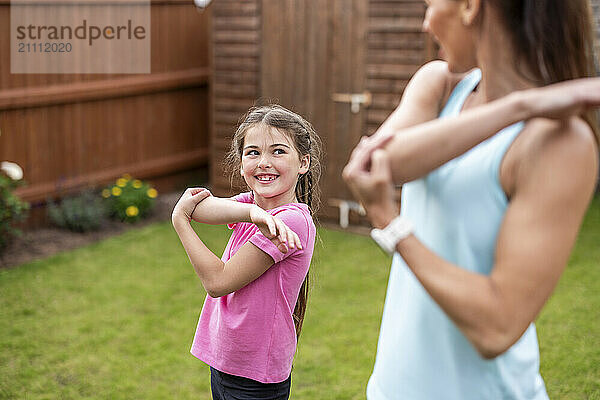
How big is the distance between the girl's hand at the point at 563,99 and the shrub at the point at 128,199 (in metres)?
5.22

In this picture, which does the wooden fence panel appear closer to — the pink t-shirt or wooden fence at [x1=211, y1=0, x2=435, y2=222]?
wooden fence at [x1=211, y1=0, x2=435, y2=222]

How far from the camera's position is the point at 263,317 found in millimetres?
1789

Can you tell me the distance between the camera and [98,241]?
557 cm

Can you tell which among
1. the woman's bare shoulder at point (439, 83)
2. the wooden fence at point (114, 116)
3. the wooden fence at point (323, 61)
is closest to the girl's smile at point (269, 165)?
the woman's bare shoulder at point (439, 83)

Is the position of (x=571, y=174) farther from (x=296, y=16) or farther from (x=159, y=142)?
(x=159, y=142)

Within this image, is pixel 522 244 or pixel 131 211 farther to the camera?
pixel 131 211

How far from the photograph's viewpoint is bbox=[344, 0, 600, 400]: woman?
3.38 feet

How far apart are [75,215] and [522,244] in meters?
5.07

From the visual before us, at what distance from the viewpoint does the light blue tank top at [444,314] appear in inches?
43.1

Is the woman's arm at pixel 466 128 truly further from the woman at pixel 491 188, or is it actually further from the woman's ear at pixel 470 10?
the woman's ear at pixel 470 10

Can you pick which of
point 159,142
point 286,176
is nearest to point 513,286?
point 286,176

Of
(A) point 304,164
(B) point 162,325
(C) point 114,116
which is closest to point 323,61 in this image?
(C) point 114,116

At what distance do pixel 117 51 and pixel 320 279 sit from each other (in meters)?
2.88

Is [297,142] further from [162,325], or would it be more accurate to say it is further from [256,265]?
[162,325]
